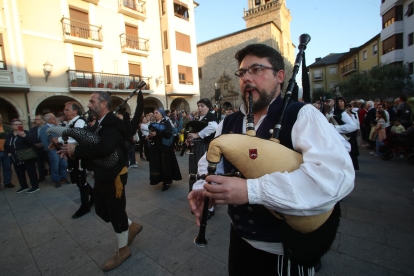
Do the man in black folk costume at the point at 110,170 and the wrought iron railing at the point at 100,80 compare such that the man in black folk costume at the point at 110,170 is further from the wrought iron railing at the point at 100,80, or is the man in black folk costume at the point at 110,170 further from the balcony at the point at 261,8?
the balcony at the point at 261,8

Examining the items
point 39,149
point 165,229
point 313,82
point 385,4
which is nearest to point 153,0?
point 39,149

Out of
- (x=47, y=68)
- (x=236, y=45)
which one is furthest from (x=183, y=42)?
(x=236, y=45)

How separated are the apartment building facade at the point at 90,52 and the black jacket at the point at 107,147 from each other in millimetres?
12490

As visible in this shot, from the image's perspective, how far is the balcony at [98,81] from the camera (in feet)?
45.4

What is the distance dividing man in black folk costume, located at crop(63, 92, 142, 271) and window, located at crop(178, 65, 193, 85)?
60.2ft

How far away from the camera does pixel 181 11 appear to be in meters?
20.6

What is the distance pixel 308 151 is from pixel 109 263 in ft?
8.86

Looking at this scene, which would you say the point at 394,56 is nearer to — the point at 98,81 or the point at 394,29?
the point at 394,29

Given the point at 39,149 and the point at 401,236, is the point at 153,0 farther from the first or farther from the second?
the point at 401,236

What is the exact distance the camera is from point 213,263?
98.0 inches

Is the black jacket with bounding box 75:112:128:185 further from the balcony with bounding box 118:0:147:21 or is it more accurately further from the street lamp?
the balcony with bounding box 118:0:147:21

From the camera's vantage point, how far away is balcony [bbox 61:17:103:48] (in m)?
13.5

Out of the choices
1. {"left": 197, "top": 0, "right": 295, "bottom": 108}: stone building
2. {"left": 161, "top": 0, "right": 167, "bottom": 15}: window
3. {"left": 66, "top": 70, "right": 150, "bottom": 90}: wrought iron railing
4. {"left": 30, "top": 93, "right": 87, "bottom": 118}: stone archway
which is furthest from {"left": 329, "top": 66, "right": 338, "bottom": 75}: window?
{"left": 30, "top": 93, "right": 87, "bottom": 118}: stone archway

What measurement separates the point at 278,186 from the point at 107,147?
2.10 meters
